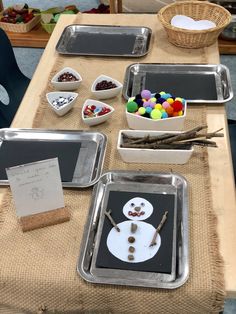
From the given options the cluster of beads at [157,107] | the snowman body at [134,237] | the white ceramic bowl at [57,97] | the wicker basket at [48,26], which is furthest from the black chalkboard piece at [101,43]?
the wicker basket at [48,26]

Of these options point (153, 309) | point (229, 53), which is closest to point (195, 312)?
point (153, 309)

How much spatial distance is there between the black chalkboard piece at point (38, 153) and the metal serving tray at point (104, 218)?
0.42 feet

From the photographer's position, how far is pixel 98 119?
47.3 inches

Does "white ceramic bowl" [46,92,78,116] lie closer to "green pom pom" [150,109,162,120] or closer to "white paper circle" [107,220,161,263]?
"green pom pom" [150,109,162,120]

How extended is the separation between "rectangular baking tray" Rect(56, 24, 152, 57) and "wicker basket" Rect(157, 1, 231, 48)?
0.11 m

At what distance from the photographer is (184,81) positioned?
1.38 metres

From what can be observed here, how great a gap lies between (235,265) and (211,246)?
64mm

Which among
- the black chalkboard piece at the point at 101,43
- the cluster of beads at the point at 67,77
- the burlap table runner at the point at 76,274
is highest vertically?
the cluster of beads at the point at 67,77

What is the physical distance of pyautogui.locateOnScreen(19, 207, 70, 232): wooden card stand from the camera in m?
0.91

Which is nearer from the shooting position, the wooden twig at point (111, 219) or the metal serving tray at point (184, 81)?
the wooden twig at point (111, 219)

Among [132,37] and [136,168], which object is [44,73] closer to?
[132,37]

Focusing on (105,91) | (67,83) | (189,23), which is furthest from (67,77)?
(189,23)

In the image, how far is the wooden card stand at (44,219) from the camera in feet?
3.00

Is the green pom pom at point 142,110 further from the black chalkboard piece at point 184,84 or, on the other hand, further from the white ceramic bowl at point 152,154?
the black chalkboard piece at point 184,84
